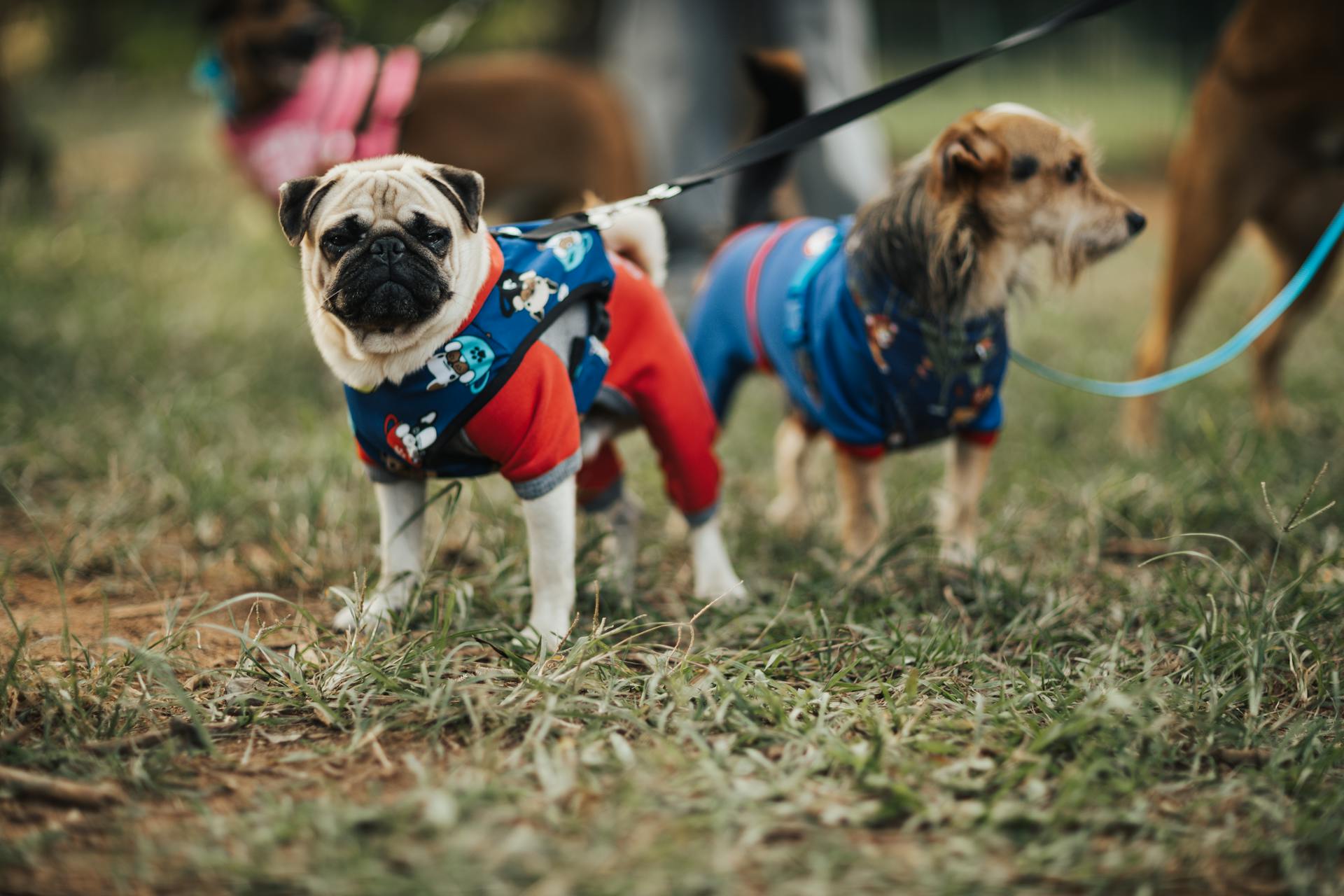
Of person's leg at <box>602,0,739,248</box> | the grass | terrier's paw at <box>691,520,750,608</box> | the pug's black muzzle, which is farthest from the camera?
person's leg at <box>602,0,739,248</box>

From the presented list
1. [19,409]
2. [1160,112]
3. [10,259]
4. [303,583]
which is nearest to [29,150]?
[10,259]

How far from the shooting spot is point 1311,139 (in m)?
4.03

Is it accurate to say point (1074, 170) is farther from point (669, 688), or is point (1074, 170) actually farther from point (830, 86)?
point (830, 86)

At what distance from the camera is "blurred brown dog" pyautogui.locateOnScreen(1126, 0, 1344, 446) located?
3.96m

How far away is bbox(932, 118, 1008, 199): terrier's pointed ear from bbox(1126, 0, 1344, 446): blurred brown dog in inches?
70.1

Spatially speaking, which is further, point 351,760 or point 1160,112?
point 1160,112

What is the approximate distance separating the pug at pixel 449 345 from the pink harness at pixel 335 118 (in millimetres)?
2806

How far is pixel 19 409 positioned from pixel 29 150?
15.5 feet

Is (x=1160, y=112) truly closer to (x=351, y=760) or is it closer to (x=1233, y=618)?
(x=1233, y=618)

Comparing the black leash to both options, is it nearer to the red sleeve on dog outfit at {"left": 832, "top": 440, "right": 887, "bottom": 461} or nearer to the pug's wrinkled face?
the pug's wrinkled face

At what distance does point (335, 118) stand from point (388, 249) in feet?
10.7

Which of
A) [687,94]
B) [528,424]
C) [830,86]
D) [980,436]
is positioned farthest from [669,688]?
[687,94]

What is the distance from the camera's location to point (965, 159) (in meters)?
2.88

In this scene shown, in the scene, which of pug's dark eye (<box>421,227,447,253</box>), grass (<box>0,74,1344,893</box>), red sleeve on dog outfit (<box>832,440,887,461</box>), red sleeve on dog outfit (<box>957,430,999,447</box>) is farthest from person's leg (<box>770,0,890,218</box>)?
pug's dark eye (<box>421,227,447,253</box>)
